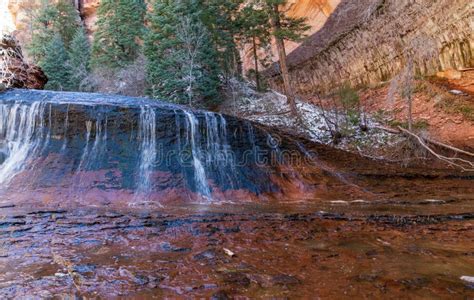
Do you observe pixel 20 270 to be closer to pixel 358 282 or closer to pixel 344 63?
pixel 358 282

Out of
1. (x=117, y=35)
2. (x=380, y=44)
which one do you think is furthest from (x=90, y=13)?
(x=380, y=44)

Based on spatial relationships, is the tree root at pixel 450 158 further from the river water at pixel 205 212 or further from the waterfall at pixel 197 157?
the waterfall at pixel 197 157

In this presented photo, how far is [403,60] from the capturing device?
15.3 metres

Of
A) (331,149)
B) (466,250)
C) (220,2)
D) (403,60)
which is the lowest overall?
(466,250)

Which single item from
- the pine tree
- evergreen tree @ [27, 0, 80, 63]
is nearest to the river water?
the pine tree

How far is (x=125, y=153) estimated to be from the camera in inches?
329

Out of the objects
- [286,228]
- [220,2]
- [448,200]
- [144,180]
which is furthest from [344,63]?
[286,228]

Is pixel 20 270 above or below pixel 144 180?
below

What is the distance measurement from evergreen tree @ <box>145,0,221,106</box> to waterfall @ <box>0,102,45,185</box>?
7.54 meters

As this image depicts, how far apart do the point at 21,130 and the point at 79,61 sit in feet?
59.4

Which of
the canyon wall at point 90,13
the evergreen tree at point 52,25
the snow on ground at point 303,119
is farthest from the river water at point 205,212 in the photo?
the evergreen tree at point 52,25

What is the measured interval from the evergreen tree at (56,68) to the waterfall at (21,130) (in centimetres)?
1645

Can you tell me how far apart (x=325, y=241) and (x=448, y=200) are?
4000 millimetres

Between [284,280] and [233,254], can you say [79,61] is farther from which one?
[284,280]
